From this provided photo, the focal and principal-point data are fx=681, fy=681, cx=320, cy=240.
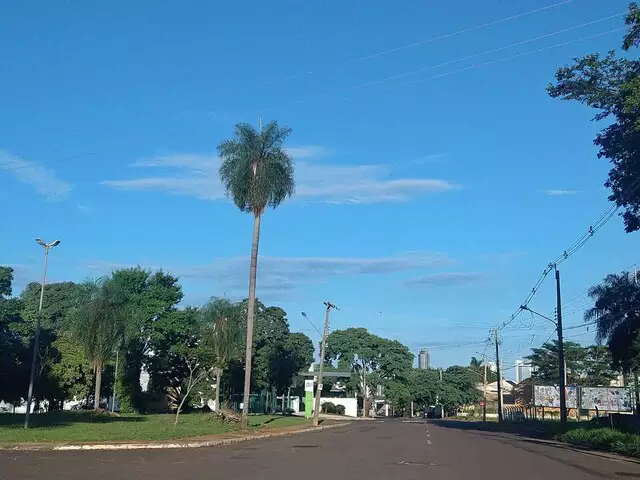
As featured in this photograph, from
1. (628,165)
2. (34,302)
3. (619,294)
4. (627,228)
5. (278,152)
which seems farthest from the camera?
(34,302)

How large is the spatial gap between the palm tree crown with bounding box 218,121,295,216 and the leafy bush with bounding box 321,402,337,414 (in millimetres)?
57289

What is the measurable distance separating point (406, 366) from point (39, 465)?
85401mm

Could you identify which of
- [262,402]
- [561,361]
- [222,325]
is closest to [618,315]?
[561,361]

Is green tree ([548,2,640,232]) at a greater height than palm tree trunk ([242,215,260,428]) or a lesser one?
greater

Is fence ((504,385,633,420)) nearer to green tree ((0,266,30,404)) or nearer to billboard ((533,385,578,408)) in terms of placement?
billboard ((533,385,578,408))

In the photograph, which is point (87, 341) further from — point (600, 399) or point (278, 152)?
point (600, 399)

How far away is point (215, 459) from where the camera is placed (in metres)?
20.0

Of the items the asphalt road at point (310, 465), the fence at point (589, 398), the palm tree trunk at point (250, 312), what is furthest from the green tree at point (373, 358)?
the asphalt road at point (310, 465)

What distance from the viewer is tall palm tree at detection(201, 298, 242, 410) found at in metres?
55.6

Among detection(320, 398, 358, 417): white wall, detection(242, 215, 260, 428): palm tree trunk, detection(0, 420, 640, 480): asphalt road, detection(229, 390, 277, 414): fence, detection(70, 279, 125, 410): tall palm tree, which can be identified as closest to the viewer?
detection(0, 420, 640, 480): asphalt road

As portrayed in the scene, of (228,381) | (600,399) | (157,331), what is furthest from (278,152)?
(600,399)

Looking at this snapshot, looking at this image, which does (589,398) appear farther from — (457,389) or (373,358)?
(457,389)

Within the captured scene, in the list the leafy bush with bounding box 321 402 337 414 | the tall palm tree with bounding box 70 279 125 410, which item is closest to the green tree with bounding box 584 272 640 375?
the tall palm tree with bounding box 70 279 125 410

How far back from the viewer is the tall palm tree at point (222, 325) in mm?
55594
